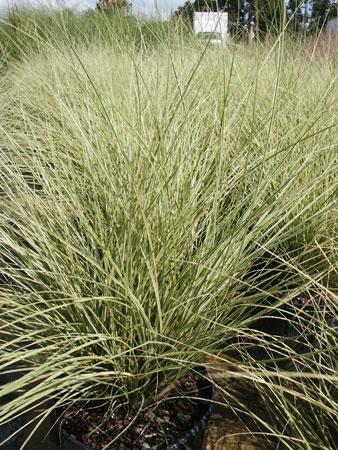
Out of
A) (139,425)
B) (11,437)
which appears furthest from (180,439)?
(11,437)

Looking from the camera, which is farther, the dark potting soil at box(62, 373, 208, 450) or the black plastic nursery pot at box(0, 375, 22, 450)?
the black plastic nursery pot at box(0, 375, 22, 450)

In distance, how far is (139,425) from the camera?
100 centimetres

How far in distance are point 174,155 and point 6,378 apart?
80 centimetres

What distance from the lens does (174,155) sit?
49.9 inches

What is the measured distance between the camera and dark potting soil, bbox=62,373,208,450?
0.97 m

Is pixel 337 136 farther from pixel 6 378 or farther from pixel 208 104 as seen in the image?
pixel 6 378

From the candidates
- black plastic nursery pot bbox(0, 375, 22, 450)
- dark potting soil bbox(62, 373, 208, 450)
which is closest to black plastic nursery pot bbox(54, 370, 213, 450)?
dark potting soil bbox(62, 373, 208, 450)

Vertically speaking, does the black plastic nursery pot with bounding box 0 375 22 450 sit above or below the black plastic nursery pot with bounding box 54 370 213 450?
below

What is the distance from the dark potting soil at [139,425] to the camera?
969 mm

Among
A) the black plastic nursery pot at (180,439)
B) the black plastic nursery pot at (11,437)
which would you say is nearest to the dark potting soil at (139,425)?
the black plastic nursery pot at (180,439)

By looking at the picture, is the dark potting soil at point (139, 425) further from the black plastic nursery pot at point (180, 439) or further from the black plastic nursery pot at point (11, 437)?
the black plastic nursery pot at point (11, 437)

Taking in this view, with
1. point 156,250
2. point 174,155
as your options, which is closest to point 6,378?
point 156,250

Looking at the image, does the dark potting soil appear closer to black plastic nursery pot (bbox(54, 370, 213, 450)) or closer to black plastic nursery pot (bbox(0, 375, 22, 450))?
black plastic nursery pot (bbox(54, 370, 213, 450))

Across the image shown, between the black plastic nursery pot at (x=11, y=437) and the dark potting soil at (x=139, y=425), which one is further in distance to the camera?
the black plastic nursery pot at (x=11, y=437)
